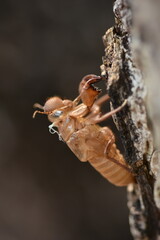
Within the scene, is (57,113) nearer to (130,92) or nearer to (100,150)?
(100,150)

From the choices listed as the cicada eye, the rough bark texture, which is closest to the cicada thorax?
the cicada eye

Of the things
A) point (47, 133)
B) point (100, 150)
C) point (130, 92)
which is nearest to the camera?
point (130, 92)

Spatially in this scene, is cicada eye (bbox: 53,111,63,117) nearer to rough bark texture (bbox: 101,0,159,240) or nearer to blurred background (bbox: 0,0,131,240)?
rough bark texture (bbox: 101,0,159,240)

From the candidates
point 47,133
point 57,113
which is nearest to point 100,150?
point 57,113

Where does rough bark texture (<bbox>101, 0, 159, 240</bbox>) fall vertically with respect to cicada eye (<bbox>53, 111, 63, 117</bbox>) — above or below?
below

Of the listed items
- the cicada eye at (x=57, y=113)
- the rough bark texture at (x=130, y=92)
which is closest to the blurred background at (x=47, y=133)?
the cicada eye at (x=57, y=113)
